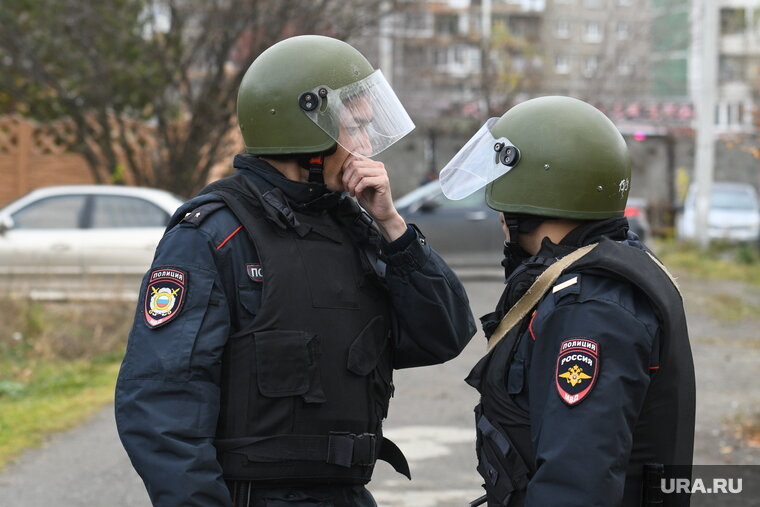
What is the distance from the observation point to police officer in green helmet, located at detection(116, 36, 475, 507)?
247 centimetres

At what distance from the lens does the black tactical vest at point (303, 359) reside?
2.58 meters

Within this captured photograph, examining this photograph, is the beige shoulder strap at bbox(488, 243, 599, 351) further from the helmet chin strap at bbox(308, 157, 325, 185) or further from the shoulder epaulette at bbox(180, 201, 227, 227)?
the shoulder epaulette at bbox(180, 201, 227, 227)

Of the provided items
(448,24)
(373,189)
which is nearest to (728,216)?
(373,189)

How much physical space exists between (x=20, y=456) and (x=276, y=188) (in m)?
4.36

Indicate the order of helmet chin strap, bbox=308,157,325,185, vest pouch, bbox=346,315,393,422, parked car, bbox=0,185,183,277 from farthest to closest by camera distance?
parked car, bbox=0,185,183,277 < helmet chin strap, bbox=308,157,325,185 < vest pouch, bbox=346,315,393,422

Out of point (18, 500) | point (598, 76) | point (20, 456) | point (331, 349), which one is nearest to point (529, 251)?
point (331, 349)

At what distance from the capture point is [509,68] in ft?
104

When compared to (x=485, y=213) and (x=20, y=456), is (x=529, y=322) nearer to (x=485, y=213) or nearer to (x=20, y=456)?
(x=20, y=456)

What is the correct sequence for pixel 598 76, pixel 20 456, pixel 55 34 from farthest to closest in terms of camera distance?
1. pixel 598 76
2. pixel 55 34
3. pixel 20 456

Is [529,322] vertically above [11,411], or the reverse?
Result: [529,322]

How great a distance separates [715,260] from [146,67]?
447 inches

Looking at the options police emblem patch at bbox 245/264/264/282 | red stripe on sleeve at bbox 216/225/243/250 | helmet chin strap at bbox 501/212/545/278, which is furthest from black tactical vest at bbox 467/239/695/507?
red stripe on sleeve at bbox 216/225/243/250

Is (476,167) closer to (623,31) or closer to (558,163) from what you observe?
(558,163)

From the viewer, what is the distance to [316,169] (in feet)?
9.39
